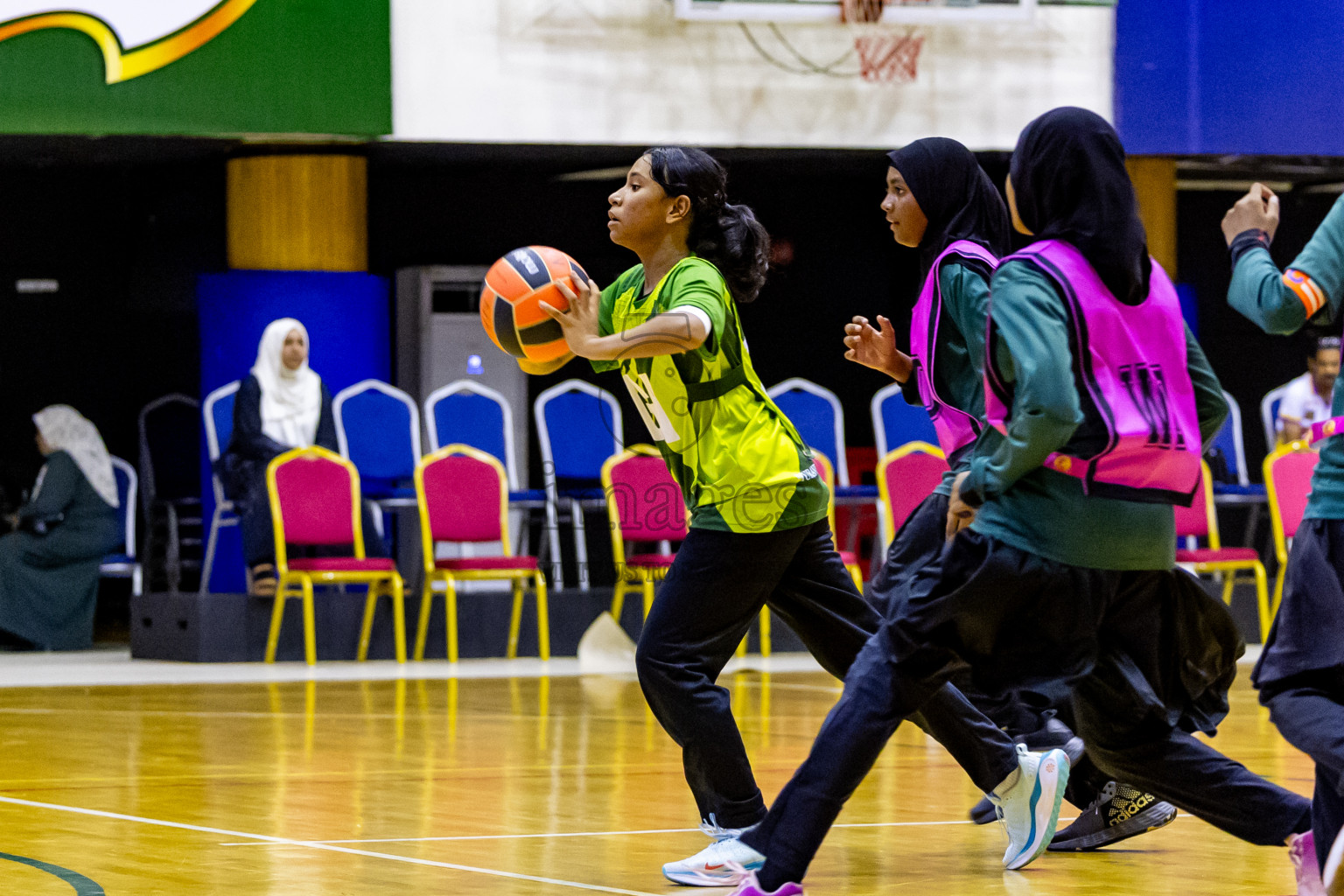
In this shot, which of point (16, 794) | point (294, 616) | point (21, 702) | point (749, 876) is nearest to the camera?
point (749, 876)

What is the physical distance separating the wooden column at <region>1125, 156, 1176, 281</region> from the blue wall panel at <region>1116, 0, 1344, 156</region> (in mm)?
762

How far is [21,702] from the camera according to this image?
795cm

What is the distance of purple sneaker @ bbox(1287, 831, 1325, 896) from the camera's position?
326cm

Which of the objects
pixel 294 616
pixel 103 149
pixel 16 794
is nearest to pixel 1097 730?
pixel 16 794

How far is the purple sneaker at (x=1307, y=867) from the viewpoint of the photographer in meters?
3.26

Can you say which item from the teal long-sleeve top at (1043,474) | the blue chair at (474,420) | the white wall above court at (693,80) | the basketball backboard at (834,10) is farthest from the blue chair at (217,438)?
the teal long-sleeve top at (1043,474)

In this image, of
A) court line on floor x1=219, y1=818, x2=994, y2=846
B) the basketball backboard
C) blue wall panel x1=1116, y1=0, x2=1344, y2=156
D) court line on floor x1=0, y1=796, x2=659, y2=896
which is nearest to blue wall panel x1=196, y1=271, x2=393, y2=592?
the basketball backboard

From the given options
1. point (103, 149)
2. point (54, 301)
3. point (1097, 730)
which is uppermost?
point (103, 149)

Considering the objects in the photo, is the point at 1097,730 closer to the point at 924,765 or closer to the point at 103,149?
the point at 924,765

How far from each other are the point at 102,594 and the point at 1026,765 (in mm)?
12744

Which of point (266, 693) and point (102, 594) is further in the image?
point (102, 594)

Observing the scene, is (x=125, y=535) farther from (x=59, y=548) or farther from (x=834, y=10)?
(x=834, y=10)

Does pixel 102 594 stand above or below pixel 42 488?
below

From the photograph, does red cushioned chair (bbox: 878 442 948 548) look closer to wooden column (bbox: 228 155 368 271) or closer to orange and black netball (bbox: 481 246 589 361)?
wooden column (bbox: 228 155 368 271)
